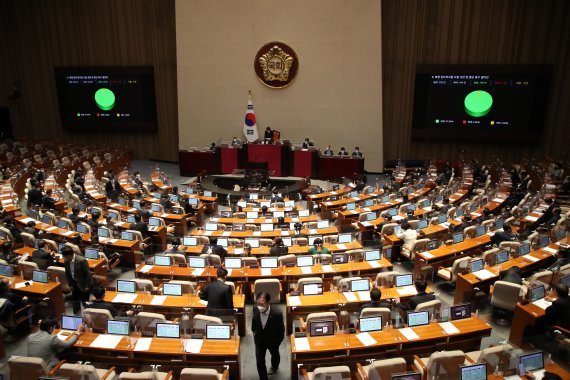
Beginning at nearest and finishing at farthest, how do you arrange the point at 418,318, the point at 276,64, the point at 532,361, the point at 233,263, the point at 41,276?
the point at 532,361
the point at 418,318
the point at 41,276
the point at 233,263
the point at 276,64

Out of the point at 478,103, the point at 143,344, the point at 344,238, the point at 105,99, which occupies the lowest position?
the point at 143,344

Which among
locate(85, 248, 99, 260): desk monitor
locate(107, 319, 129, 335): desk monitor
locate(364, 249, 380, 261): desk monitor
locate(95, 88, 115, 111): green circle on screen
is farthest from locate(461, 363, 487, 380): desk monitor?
locate(95, 88, 115, 111): green circle on screen

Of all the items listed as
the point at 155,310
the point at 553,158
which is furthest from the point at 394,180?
the point at 155,310

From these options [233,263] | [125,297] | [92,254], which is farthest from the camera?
[92,254]

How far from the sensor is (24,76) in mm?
26375

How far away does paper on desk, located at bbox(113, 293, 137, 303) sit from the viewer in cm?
776

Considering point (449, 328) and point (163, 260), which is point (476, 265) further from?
point (163, 260)

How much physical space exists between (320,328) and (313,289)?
4.84ft

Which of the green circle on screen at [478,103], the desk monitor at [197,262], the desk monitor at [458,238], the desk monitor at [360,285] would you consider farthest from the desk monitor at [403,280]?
the green circle on screen at [478,103]

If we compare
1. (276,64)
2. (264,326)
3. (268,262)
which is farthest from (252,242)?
(276,64)

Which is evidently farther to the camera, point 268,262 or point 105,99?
point 105,99

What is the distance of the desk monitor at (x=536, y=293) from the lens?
7.72 metres

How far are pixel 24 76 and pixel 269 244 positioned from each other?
23.8 metres

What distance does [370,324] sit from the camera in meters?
6.67
